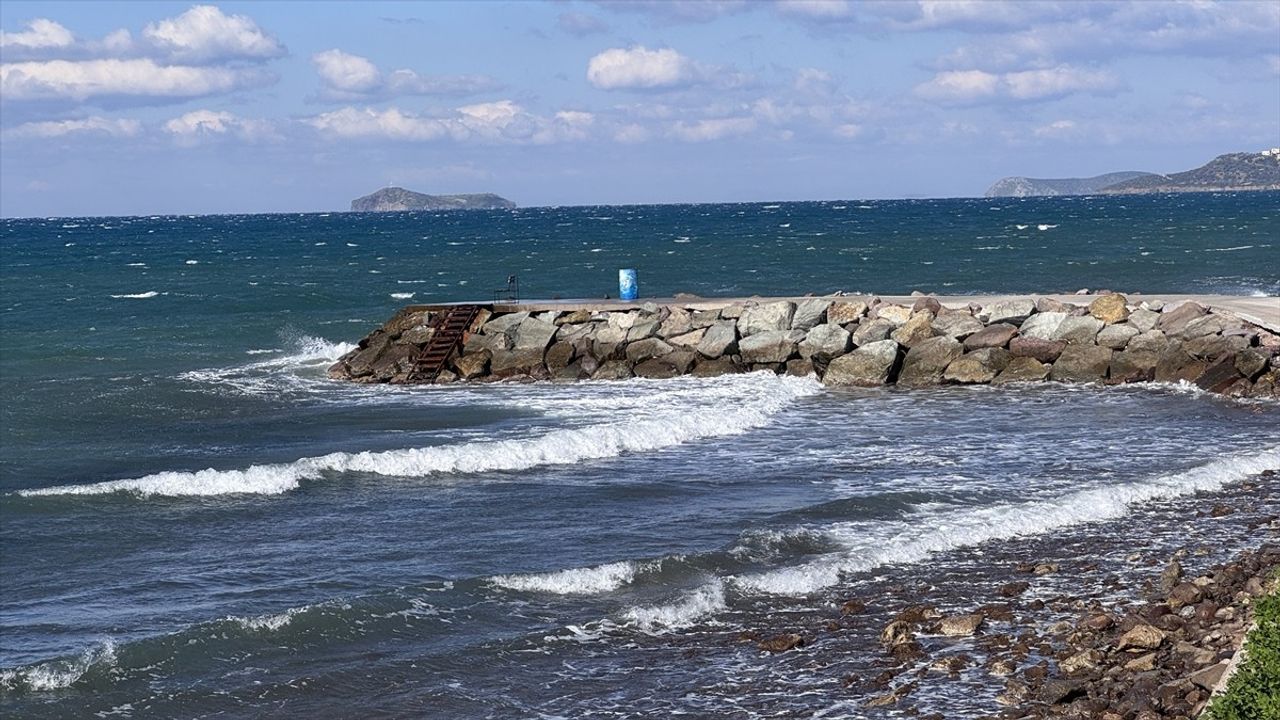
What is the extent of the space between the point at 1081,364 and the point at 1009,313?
2159mm

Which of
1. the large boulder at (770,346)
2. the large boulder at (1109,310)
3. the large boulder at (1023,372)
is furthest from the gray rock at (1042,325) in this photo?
the large boulder at (770,346)

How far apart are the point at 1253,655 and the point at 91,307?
5260 centimetres

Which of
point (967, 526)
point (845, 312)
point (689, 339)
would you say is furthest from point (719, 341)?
point (967, 526)

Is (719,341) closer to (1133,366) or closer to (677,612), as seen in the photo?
(1133,366)

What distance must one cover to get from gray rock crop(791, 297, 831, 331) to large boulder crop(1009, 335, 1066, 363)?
4160 millimetres

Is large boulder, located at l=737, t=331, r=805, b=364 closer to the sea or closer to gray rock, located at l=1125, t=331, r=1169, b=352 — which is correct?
the sea

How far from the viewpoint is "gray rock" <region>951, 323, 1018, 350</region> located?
28453 mm

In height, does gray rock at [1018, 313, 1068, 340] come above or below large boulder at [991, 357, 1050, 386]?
above

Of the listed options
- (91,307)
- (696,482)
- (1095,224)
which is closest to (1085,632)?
(696,482)

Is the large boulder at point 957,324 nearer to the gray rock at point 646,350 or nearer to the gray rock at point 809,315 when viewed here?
the gray rock at point 809,315

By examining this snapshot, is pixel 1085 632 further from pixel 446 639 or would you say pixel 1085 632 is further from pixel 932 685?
pixel 446 639

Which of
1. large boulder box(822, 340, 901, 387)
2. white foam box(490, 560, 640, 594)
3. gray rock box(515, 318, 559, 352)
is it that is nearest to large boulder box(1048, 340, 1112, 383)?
large boulder box(822, 340, 901, 387)

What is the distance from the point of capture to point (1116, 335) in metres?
27.9

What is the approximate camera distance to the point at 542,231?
12594 centimetres
